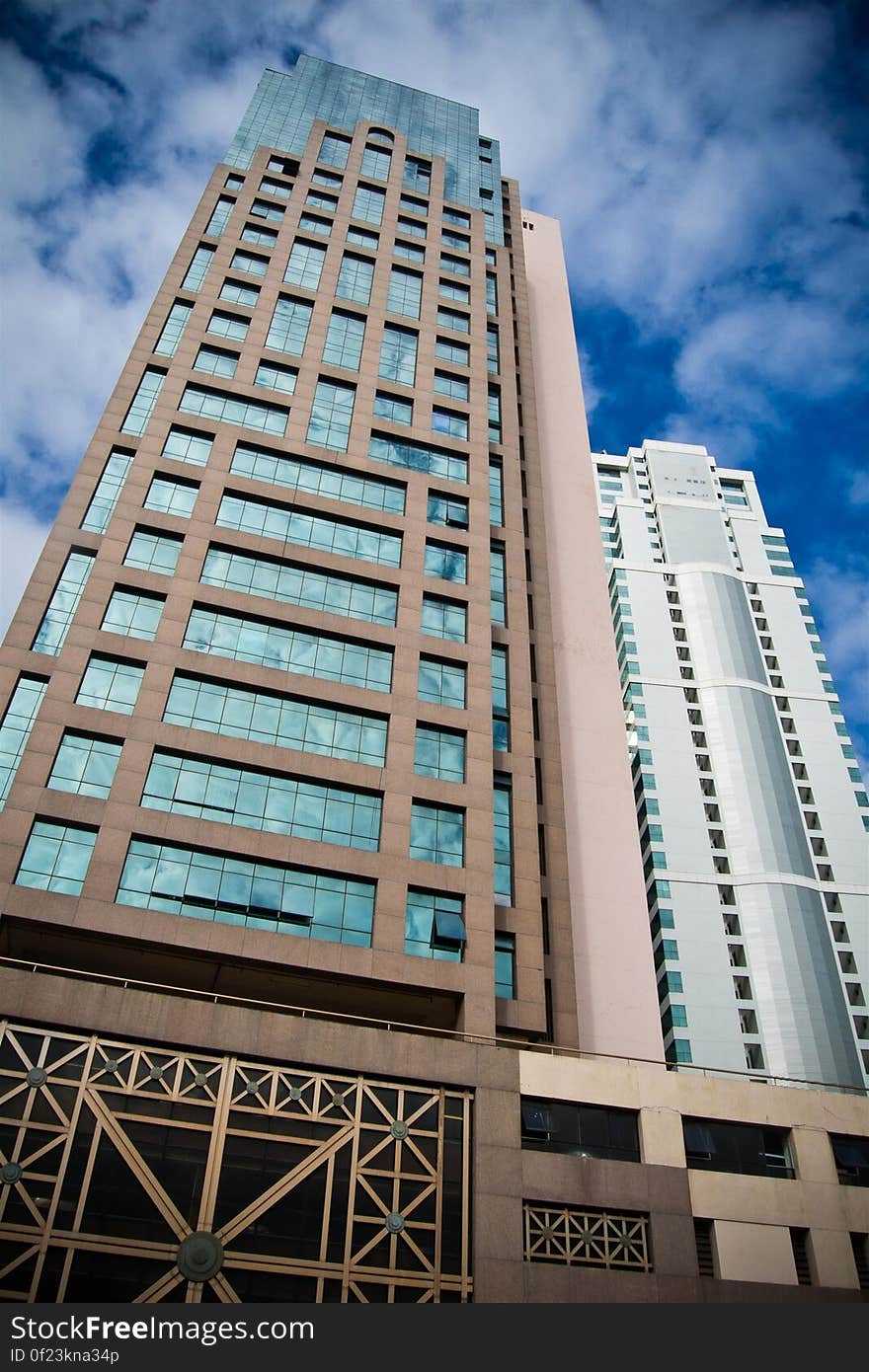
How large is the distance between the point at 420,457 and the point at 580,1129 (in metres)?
30.4

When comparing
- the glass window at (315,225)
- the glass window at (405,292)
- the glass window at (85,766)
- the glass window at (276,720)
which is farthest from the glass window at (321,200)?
the glass window at (85,766)

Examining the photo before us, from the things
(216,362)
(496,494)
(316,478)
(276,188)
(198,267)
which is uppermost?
(276,188)

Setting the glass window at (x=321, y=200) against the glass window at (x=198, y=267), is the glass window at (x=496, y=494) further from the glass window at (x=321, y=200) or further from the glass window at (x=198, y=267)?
the glass window at (x=321, y=200)

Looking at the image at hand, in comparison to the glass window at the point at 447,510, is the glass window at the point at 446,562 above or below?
below

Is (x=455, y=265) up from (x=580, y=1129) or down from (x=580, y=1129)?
up

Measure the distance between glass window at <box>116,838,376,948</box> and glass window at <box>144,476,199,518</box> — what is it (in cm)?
1506

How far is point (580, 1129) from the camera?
28.6 metres

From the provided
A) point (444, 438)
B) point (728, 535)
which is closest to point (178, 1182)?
point (444, 438)

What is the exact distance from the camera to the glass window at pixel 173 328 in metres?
46.2

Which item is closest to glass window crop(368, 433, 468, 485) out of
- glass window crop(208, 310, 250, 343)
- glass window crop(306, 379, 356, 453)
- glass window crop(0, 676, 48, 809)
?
glass window crop(306, 379, 356, 453)

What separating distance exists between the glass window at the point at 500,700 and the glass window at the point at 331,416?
1212 centimetres

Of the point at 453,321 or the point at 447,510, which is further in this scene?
the point at 453,321

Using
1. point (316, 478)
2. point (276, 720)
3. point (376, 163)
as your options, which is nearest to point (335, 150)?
point (376, 163)

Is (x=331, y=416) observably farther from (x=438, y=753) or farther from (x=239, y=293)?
(x=438, y=753)
